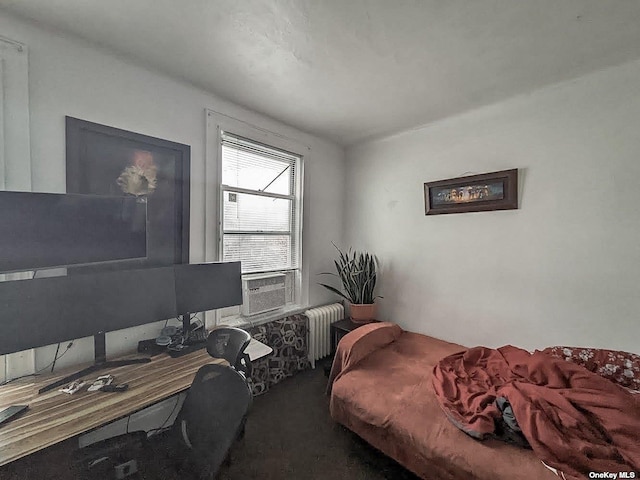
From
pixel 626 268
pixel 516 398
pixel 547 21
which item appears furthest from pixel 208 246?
pixel 626 268

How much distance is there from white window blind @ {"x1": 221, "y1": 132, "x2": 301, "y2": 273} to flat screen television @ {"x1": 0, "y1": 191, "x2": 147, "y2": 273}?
79cm

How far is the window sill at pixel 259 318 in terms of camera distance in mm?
2471

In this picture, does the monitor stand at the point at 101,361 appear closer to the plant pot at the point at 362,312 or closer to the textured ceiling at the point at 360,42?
the textured ceiling at the point at 360,42

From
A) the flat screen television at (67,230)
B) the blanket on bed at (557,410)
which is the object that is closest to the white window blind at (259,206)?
the flat screen television at (67,230)

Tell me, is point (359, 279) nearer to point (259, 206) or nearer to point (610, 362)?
point (259, 206)

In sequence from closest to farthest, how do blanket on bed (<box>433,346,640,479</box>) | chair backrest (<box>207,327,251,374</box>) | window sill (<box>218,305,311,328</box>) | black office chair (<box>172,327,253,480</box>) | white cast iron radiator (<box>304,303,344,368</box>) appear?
black office chair (<box>172,327,253,480</box>), blanket on bed (<box>433,346,640,479</box>), chair backrest (<box>207,327,251,374</box>), window sill (<box>218,305,311,328</box>), white cast iron radiator (<box>304,303,344,368</box>)

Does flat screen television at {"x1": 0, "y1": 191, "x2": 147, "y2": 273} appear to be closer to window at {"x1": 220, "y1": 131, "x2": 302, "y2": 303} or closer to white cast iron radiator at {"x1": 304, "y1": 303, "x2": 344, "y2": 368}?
window at {"x1": 220, "y1": 131, "x2": 302, "y2": 303}

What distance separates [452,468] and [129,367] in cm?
193

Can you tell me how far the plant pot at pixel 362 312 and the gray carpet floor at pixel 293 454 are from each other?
940mm

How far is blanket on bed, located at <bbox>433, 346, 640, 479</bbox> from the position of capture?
3.89ft

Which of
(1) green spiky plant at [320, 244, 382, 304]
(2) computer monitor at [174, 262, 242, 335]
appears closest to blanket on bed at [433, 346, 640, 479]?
(1) green spiky plant at [320, 244, 382, 304]

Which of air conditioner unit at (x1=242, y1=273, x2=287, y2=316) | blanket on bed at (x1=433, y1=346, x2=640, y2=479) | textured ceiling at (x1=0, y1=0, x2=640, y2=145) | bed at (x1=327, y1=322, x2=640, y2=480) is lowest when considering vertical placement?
bed at (x1=327, y1=322, x2=640, y2=480)

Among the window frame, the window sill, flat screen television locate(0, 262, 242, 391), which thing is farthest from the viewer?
the window sill

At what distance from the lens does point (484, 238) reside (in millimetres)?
2479
